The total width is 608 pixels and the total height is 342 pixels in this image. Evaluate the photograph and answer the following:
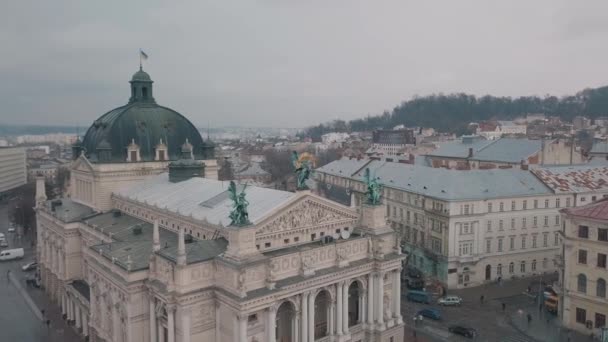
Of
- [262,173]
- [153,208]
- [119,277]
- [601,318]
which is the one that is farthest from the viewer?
[262,173]

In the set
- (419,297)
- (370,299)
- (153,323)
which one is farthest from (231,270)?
(419,297)

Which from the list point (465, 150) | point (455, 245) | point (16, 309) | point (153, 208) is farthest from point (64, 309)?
point (465, 150)

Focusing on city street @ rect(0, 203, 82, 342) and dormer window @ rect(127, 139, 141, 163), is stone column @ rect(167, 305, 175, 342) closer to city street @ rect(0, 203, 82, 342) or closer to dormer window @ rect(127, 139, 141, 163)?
city street @ rect(0, 203, 82, 342)

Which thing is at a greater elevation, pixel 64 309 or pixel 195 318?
pixel 195 318

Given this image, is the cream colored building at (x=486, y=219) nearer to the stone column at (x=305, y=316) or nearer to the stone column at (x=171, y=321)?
the stone column at (x=305, y=316)

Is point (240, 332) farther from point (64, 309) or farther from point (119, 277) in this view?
point (64, 309)

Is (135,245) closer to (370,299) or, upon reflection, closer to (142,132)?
(370,299)
